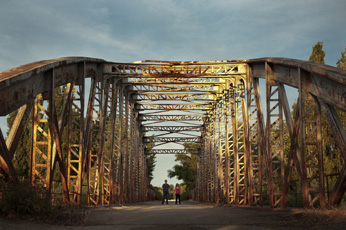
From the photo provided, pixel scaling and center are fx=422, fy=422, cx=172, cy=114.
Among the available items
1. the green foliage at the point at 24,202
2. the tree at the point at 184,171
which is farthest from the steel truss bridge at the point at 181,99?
the tree at the point at 184,171

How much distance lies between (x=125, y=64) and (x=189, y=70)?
11.3 feet

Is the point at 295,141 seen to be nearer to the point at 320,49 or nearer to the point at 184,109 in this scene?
the point at 320,49

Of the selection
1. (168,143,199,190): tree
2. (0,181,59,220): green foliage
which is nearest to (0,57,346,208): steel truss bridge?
(0,181,59,220): green foliage

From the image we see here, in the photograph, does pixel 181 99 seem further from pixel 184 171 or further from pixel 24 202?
pixel 184 171

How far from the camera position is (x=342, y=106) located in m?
10.0

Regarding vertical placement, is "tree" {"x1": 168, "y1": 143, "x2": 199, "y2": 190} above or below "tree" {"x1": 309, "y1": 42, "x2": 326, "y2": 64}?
below

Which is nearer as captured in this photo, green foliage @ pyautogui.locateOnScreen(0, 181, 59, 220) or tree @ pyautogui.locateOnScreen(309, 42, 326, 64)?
green foliage @ pyautogui.locateOnScreen(0, 181, 59, 220)

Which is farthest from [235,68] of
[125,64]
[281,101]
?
[281,101]

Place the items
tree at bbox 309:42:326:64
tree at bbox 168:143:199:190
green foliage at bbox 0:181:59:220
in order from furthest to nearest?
tree at bbox 168:143:199:190
tree at bbox 309:42:326:64
green foliage at bbox 0:181:59:220

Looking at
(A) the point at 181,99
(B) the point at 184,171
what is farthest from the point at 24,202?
(B) the point at 184,171

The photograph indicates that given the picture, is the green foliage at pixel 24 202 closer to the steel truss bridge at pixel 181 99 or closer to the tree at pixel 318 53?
the steel truss bridge at pixel 181 99

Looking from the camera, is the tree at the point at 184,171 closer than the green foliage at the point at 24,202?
No

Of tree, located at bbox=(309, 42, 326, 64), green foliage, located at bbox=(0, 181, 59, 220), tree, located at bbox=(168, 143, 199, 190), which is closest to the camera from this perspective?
green foliage, located at bbox=(0, 181, 59, 220)

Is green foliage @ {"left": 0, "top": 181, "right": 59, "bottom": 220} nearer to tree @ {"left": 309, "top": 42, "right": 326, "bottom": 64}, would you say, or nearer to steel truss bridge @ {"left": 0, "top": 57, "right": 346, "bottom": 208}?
steel truss bridge @ {"left": 0, "top": 57, "right": 346, "bottom": 208}
